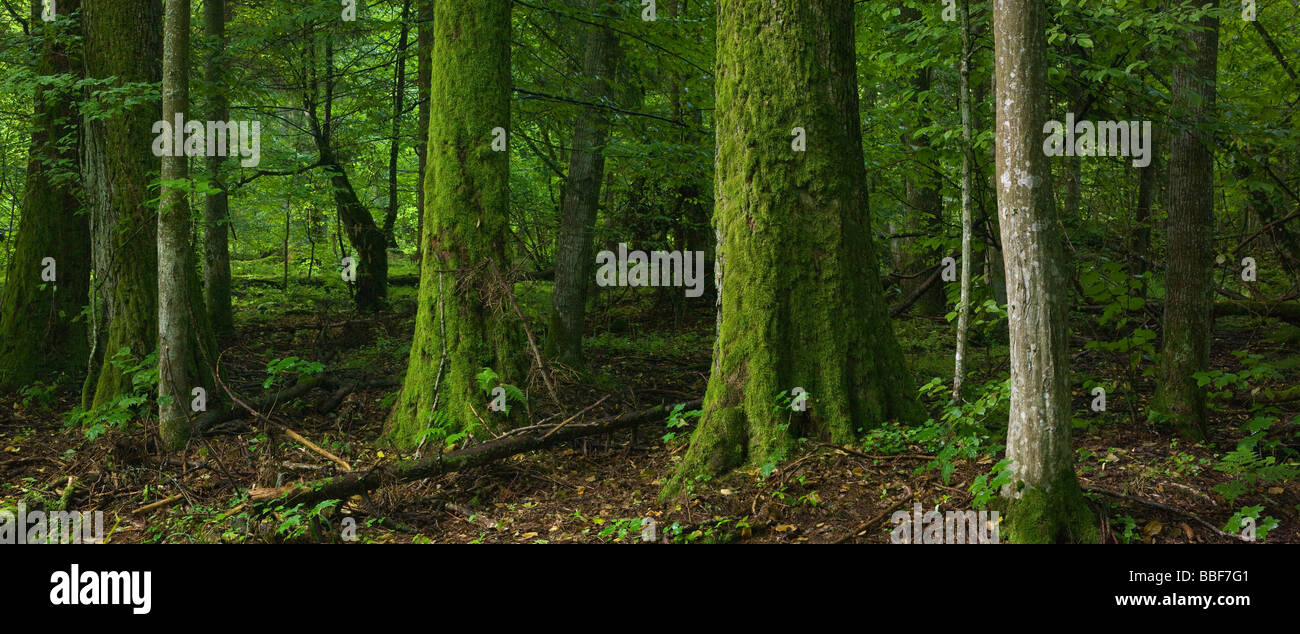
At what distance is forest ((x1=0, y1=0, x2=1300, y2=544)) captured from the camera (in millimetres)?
4953

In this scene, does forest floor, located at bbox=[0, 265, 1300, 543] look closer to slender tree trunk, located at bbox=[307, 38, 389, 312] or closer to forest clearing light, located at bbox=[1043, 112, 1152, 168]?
forest clearing light, located at bbox=[1043, 112, 1152, 168]

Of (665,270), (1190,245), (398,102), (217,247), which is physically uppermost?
(398,102)

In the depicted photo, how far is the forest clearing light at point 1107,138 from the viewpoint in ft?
24.7

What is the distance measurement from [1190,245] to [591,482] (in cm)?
566

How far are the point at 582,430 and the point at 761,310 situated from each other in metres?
2.26

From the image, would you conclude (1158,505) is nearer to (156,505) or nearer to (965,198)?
(965,198)

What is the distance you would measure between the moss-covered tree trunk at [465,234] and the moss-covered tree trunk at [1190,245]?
600 cm

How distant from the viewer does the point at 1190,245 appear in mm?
6977

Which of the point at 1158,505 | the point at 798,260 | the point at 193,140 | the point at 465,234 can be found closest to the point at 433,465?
the point at 465,234

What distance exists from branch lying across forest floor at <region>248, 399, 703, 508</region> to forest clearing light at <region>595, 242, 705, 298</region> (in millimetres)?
6471

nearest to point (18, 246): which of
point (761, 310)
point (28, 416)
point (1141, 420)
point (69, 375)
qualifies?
point (69, 375)

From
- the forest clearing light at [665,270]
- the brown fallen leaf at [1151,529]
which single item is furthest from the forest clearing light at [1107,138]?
the forest clearing light at [665,270]

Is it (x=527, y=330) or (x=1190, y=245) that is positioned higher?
(x=1190, y=245)

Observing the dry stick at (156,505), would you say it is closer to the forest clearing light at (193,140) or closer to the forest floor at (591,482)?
the forest floor at (591,482)
